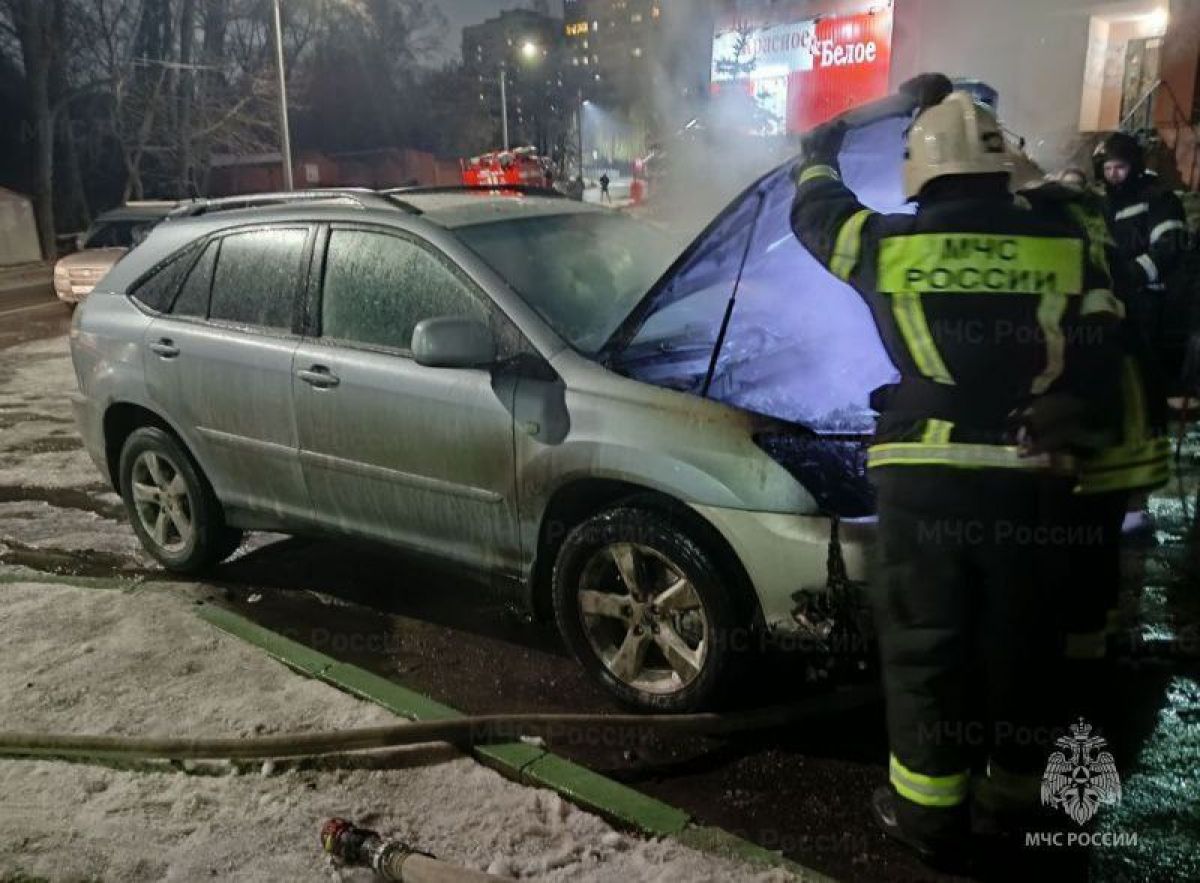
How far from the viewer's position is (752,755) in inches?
120

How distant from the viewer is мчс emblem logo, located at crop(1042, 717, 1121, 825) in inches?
105

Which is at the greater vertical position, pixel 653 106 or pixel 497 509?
pixel 653 106

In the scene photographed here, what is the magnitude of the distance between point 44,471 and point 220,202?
112 inches

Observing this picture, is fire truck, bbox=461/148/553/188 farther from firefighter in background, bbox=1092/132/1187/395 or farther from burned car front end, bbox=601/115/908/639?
burned car front end, bbox=601/115/908/639

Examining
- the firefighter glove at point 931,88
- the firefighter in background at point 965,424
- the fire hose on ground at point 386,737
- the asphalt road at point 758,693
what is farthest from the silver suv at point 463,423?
the firefighter glove at point 931,88

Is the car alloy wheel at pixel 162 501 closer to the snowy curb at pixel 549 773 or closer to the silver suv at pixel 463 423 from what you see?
the silver suv at pixel 463 423

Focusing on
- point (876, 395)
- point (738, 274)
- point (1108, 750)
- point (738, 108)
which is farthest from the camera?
point (738, 108)

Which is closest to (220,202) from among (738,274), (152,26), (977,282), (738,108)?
(738,274)

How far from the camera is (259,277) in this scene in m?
4.16

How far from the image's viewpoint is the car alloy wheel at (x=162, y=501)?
451cm

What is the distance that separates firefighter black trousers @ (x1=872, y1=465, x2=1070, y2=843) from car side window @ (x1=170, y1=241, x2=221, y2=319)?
3.23 meters

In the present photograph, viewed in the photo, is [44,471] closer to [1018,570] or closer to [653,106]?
[1018,570]

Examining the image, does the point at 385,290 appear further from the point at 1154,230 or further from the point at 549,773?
the point at 1154,230

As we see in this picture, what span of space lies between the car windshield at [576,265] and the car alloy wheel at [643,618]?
74cm
